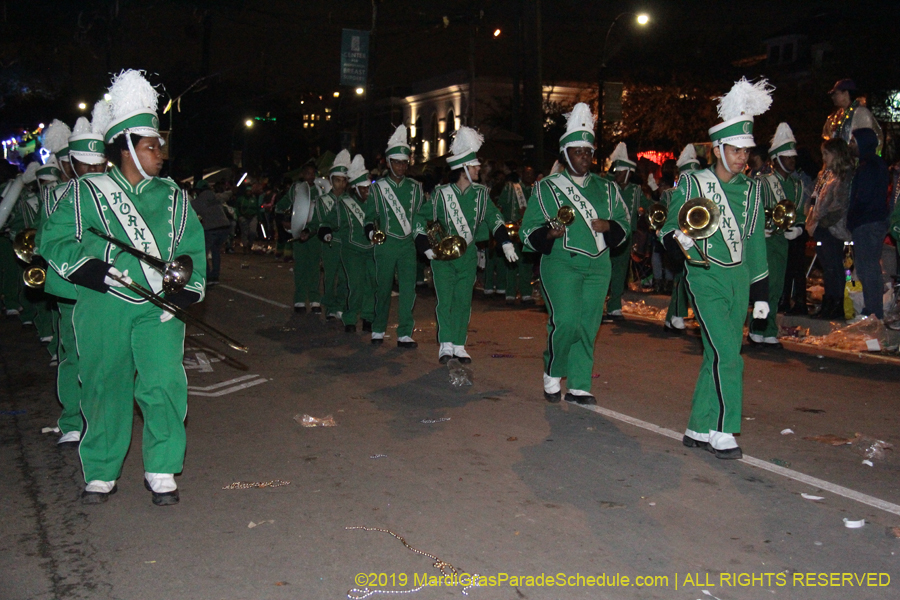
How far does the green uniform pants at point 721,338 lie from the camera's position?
6.16 metres

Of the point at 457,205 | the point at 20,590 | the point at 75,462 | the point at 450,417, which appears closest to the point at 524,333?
the point at 457,205

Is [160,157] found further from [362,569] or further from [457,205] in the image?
[457,205]

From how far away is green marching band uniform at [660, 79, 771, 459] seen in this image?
6.19 m

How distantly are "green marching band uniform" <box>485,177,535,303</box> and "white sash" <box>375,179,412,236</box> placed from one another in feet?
14.7

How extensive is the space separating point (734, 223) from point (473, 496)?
2565mm

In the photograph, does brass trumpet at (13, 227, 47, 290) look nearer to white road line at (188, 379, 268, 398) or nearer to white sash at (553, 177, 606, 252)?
white road line at (188, 379, 268, 398)

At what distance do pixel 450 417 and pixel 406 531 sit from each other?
8.73ft

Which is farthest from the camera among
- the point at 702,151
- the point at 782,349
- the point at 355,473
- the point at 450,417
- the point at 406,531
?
the point at 702,151

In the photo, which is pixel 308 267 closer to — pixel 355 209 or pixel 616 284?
pixel 355 209

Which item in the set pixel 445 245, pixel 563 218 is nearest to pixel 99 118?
pixel 563 218

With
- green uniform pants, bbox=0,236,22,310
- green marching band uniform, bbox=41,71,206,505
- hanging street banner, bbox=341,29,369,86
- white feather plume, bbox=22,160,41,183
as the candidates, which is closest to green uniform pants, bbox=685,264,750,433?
green marching band uniform, bbox=41,71,206,505

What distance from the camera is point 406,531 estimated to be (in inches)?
193

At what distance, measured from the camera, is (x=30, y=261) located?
26.0 ft

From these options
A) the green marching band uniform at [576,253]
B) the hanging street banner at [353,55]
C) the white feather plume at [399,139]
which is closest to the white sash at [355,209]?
the white feather plume at [399,139]
